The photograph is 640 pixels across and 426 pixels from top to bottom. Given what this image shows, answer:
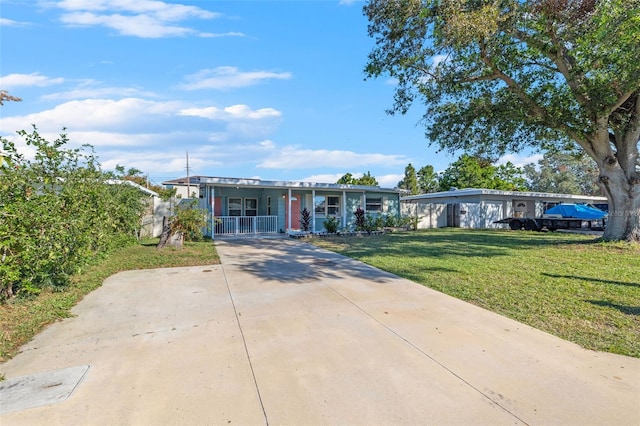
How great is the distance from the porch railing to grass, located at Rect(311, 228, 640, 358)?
6.27m

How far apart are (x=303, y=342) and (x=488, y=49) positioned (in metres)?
10.2

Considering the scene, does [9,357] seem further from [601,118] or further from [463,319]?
[601,118]

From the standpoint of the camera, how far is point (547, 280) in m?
6.45

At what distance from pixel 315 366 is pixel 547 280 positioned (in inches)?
221

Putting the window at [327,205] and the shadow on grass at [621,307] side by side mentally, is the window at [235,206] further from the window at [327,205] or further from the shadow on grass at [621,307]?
the shadow on grass at [621,307]

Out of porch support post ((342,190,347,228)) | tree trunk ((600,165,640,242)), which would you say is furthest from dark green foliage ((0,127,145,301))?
tree trunk ((600,165,640,242))

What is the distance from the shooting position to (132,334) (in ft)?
13.0

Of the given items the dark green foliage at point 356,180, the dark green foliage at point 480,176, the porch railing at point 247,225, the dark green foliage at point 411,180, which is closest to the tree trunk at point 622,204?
the porch railing at point 247,225

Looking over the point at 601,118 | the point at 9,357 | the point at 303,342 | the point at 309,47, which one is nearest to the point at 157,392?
the point at 303,342

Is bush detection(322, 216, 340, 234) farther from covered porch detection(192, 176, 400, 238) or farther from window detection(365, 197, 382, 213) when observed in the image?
window detection(365, 197, 382, 213)

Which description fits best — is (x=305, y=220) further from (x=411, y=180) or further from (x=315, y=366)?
(x=411, y=180)

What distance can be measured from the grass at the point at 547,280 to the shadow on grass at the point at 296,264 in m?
0.60

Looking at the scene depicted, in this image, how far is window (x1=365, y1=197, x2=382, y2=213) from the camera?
18719mm

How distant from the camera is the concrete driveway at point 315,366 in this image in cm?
242
